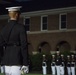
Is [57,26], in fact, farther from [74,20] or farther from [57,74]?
[57,74]

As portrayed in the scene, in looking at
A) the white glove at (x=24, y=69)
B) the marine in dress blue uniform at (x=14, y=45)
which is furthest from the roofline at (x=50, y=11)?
the white glove at (x=24, y=69)

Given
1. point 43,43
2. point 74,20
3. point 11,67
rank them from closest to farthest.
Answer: point 11,67, point 74,20, point 43,43

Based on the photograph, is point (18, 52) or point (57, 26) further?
point (57, 26)

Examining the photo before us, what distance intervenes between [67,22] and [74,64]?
11.1 m

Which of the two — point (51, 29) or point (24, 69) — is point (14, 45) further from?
point (51, 29)

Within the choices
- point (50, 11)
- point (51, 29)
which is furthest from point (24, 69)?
point (50, 11)

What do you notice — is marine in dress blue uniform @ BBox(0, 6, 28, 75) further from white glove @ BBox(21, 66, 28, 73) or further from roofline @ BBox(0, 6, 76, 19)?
roofline @ BBox(0, 6, 76, 19)

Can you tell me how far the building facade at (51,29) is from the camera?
34.7 metres

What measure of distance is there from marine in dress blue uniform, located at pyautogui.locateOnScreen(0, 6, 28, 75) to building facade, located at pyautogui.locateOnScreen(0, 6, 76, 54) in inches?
1122

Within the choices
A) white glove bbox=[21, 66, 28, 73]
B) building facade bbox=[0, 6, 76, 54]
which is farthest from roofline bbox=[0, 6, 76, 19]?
white glove bbox=[21, 66, 28, 73]

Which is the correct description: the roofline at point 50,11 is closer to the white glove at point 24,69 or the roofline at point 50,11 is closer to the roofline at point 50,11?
the roofline at point 50,11

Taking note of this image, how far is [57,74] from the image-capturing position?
24.1m

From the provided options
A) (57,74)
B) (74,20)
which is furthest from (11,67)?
(74,20)

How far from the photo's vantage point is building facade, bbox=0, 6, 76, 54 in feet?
114
